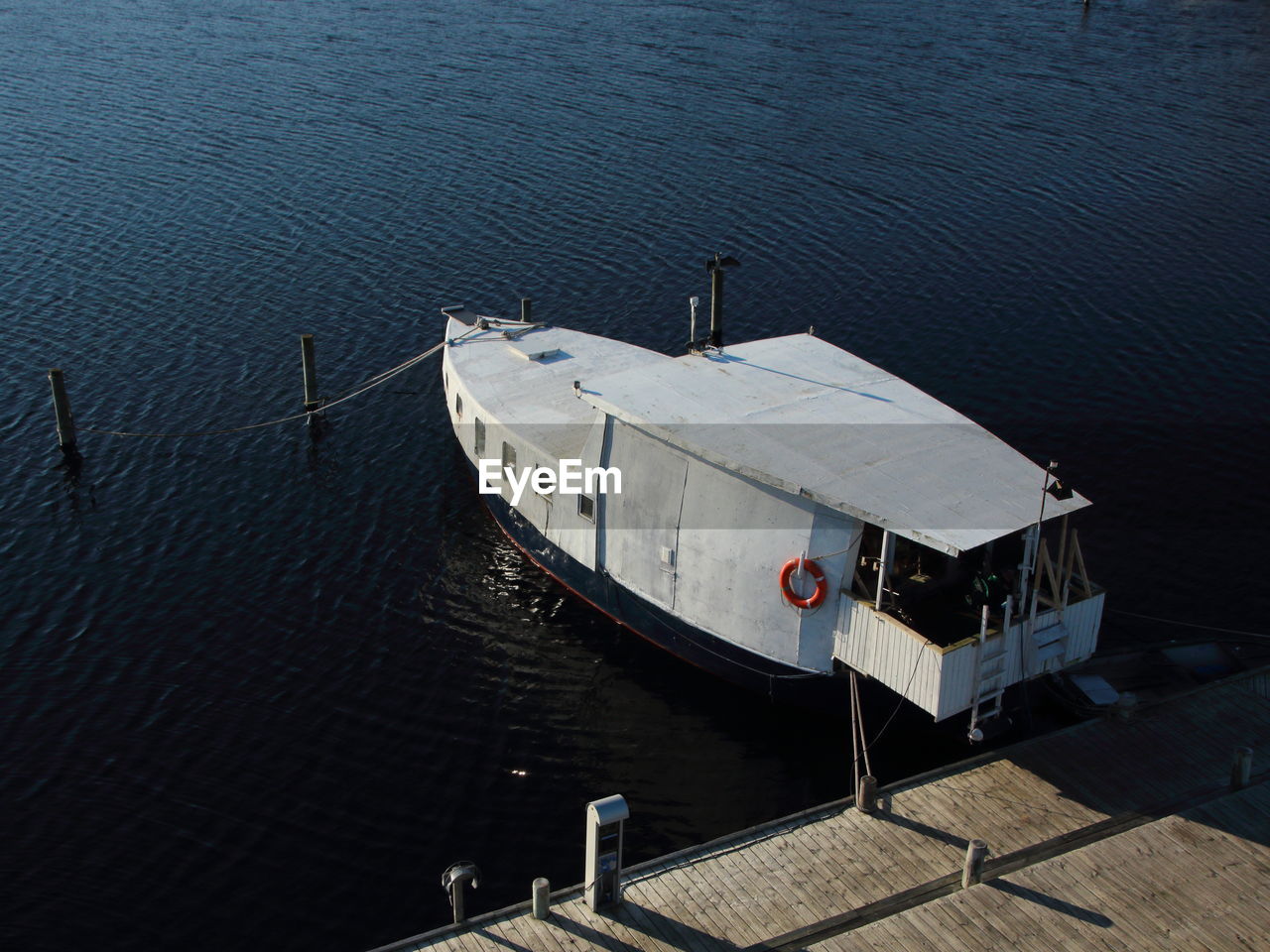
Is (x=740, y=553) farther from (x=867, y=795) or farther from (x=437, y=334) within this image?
(x=437, y=334)

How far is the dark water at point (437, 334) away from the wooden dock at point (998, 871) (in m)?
3.23

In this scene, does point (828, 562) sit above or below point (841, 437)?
below

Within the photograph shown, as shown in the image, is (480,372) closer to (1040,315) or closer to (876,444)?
(876,444)

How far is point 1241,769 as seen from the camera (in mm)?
29781

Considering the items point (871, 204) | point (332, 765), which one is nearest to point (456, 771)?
point (332, 765)

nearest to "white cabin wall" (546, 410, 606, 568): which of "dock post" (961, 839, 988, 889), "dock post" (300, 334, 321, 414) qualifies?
"dock post" (961, 839, 988, 889)

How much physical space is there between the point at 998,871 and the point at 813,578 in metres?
8.15

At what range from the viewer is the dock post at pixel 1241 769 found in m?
29.7

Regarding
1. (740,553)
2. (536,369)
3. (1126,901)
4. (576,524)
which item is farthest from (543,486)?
(1126,901)

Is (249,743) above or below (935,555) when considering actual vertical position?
below

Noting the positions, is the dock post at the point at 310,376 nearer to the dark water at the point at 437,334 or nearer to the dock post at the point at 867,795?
the dark water at the point at 437,334

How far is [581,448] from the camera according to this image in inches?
1507

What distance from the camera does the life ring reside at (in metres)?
31.7

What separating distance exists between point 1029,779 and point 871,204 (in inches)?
1857
